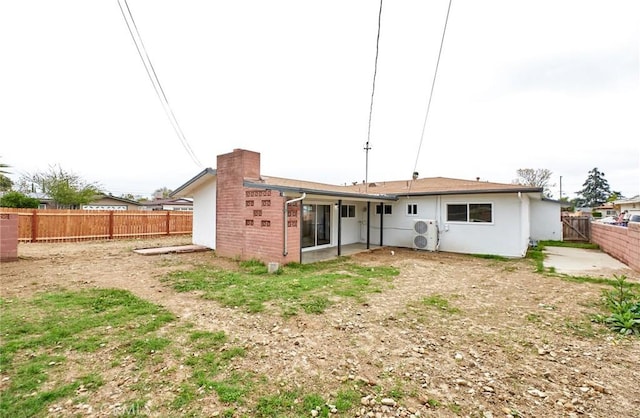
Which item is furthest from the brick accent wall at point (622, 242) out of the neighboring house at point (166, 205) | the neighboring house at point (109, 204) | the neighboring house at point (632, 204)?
the neighboring house at point (109, 204)

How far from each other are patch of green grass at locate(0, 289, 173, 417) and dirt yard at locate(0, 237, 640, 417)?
0.98 feet

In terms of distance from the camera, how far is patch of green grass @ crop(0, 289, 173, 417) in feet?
8.41

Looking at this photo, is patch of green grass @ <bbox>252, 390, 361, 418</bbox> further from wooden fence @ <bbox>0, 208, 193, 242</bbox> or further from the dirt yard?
wooden fence @ <bbox>0, 208, 193, 242</bbox>

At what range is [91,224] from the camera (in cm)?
1464

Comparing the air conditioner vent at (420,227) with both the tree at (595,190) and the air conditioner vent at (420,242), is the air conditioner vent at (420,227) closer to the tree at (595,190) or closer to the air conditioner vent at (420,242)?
the air conditioner vent at (420,242)

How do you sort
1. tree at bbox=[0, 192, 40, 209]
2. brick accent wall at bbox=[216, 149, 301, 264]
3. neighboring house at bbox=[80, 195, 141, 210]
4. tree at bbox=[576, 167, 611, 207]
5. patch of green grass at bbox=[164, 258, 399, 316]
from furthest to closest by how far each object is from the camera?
1. tree at bbox=[576, 167, 611, 207]
2. neighboring house at bbox=[80, 195, 141, 210]
3. tree at bbox=[0, 192, 40, 209]
4. brick accent wall at bbox=[216, 149, 301, 264]
5. patch of green grass at bbox=[164, 258, 399, 316]

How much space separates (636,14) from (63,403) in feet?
35.5


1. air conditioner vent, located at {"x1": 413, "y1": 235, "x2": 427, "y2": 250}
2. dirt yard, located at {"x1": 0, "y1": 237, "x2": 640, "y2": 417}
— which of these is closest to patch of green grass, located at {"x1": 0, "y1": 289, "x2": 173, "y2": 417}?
dirt yard, located at {"x1": 0, "y1": 237, "x2": 640, "y2": 417}

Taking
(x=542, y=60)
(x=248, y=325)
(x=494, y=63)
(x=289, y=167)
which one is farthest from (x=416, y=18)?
(x=289, y=167)

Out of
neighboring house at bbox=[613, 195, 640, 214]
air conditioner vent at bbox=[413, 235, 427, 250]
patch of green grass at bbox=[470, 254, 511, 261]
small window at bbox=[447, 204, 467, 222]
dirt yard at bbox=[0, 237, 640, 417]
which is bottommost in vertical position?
dirt yard at bbox=[0, 237, 640, 417]

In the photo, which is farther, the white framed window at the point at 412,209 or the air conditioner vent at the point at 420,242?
the white framed window at the point at 412,209

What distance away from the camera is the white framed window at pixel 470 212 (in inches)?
431

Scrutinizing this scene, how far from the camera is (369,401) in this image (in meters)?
2.53

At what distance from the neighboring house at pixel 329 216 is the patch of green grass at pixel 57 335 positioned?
4374 millimetres
